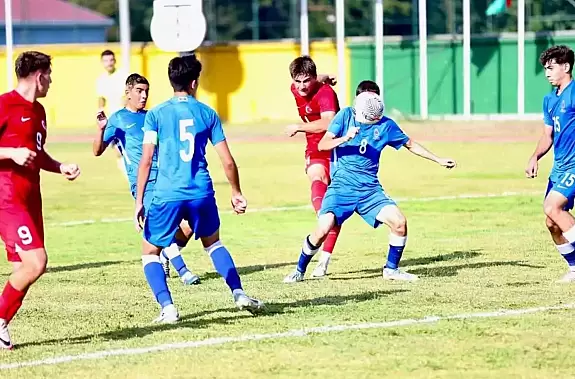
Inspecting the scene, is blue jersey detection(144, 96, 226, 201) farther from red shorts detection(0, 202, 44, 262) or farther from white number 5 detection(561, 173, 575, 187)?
white number 5 detection(561, 173, 575, 187)

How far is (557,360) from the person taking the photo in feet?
27.3

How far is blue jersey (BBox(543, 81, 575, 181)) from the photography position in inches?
457

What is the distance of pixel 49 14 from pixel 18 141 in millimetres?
49586

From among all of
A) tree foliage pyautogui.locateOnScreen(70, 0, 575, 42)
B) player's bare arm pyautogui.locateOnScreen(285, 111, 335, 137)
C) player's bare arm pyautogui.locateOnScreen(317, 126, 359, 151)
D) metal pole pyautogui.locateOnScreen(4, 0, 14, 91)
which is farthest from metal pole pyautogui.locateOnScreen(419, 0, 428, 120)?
player's bare arm pyautogui.locateOnScreen(317, 126, 359, 151)

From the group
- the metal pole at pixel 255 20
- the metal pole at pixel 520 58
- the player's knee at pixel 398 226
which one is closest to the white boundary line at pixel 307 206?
the player's knee at pixel 398 226

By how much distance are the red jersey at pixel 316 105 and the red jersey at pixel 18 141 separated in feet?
14.1

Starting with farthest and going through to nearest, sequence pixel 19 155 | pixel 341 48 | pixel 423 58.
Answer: pixel 341 48 < pixel 423 58 < pixel 19 155

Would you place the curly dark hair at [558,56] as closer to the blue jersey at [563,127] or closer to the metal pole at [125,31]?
the blue jersey at [563,127]

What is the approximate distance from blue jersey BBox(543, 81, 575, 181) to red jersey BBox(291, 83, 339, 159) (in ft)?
7.09

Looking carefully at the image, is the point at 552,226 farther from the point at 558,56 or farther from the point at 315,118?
the point at 315,118

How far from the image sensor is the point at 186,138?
971 centimetres

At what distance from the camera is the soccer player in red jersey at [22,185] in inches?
351

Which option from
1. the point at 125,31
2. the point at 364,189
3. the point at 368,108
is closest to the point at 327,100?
the point at 364,189

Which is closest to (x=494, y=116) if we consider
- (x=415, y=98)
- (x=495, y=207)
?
(x=415, y=98)
